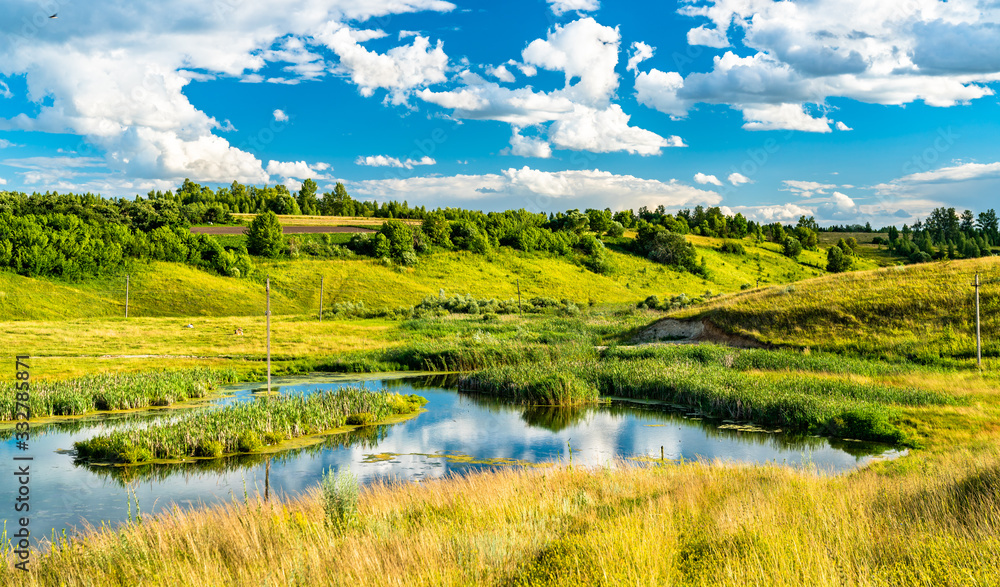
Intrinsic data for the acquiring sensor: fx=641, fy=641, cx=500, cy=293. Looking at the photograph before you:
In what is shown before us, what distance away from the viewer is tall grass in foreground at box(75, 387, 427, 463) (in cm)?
2011

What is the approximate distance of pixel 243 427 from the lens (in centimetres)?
2212

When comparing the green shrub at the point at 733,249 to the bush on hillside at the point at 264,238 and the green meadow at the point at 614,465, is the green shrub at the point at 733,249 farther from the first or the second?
the bush on hillside at the point at 264,238

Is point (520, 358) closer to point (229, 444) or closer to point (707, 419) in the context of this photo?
point (707, 419)

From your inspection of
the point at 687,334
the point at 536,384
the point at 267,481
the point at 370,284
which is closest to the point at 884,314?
the point at 687,334

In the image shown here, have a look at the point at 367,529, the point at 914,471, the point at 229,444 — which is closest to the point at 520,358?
the point at 229,444

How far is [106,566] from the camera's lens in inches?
366

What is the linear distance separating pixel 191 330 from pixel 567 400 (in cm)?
4000

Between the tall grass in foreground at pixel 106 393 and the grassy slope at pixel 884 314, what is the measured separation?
34.7 m

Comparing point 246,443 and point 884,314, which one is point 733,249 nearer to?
point 884,314

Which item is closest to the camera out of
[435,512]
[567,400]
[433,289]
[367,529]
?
[367,529]

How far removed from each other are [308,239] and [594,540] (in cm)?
10294

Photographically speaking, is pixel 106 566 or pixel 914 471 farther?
pixel 914 471

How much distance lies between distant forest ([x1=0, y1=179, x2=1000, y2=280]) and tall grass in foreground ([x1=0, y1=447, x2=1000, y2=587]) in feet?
269

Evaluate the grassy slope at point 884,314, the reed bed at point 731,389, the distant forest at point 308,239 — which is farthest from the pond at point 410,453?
the distant forest at point 308,239
